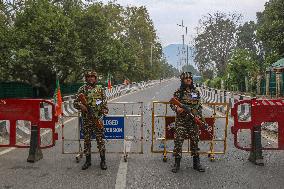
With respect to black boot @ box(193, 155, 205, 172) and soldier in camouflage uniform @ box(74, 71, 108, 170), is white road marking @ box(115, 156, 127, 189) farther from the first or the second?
black boot @ box(193, 155, 205, 172)

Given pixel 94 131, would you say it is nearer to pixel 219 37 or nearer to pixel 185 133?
pixel 185 133

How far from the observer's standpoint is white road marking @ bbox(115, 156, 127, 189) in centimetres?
716

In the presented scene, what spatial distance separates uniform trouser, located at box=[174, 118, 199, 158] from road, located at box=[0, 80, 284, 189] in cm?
43

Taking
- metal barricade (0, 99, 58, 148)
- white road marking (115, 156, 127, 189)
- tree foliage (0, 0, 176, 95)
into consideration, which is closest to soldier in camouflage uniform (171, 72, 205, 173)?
white road marking (115, 156, 127, 189)

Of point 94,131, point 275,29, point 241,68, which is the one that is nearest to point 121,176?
point 94,131

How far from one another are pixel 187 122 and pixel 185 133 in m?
0.20

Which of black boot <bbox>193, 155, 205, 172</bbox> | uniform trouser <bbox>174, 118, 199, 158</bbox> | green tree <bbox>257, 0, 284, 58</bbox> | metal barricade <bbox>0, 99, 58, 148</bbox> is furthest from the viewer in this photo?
green tree <bbox>257, 0, 284, 58</bbox>

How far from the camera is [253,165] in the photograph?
8.89 meters

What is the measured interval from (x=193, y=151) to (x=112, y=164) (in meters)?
1.59

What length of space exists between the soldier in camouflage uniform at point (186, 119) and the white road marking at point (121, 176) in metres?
0.98

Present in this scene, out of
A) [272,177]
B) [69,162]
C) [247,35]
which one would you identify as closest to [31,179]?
[69,162]

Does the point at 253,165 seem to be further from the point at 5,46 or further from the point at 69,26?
the point at 69,26

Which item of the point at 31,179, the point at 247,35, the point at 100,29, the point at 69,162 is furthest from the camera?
the point at 247,35

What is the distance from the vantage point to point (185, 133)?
27.9 feet
